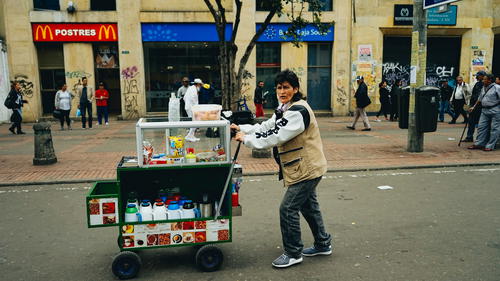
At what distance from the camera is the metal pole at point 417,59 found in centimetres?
945

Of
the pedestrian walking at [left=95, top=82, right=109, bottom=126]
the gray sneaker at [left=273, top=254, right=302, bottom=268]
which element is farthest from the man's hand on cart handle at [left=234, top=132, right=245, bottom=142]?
the pedestrian walking at [left=95, top=82, right=109, bottom=126]

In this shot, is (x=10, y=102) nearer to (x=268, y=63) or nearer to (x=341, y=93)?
(x=268, y=63)

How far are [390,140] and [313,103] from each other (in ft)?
28.4

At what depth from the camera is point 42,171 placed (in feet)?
27.5

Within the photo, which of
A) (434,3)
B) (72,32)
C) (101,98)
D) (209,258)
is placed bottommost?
(209,258)

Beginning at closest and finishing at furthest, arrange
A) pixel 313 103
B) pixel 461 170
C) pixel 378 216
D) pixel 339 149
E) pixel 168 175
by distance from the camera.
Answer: pixel 168 175
pixel 378 216
pixel 461 170
pixel 339 149
pixel 313 103

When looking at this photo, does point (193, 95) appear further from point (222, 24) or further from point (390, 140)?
point (390, 140)

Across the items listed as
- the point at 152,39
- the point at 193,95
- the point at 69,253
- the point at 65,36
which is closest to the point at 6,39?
the point at 65,36

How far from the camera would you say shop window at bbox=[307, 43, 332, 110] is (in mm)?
20016

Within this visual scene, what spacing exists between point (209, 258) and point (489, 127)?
8802 mm

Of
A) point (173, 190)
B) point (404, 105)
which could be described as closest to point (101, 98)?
point (404, 105)

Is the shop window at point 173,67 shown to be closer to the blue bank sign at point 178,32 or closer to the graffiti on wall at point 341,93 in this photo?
the blue bank sign at point 178,32

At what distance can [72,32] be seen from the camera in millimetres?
18516

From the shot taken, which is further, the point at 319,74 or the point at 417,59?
the point at 319,74
